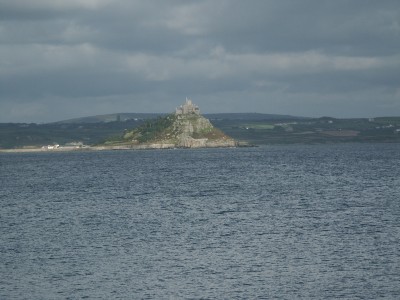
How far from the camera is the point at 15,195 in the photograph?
407ft

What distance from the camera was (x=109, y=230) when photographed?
76.5 meters

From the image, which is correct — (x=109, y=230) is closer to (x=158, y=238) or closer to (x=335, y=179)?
(x=158, y=238)

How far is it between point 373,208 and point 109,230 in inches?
1394

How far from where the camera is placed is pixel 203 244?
218ft

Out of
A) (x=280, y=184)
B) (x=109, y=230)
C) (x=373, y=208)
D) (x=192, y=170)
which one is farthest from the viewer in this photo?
(x=192, y=170)

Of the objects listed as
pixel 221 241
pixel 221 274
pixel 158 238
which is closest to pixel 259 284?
pixel 221 274

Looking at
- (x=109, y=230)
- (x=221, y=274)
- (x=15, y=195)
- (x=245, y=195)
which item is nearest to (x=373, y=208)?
(x=245, y=195)

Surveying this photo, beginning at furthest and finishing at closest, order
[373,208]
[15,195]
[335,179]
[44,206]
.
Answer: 1. [335,179]
2. [15,195]
3. [44,206]
4. [373,208]

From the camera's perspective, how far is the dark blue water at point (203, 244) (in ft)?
166

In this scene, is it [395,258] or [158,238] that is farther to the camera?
[158,238]

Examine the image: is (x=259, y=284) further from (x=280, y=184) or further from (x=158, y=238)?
(x=280, y=184)

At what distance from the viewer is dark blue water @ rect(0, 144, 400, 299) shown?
50688 mm

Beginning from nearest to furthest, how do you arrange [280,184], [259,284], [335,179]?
1. [259,284]
2. [280,184]
3. [335,179]

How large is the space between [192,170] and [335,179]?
176 feet
